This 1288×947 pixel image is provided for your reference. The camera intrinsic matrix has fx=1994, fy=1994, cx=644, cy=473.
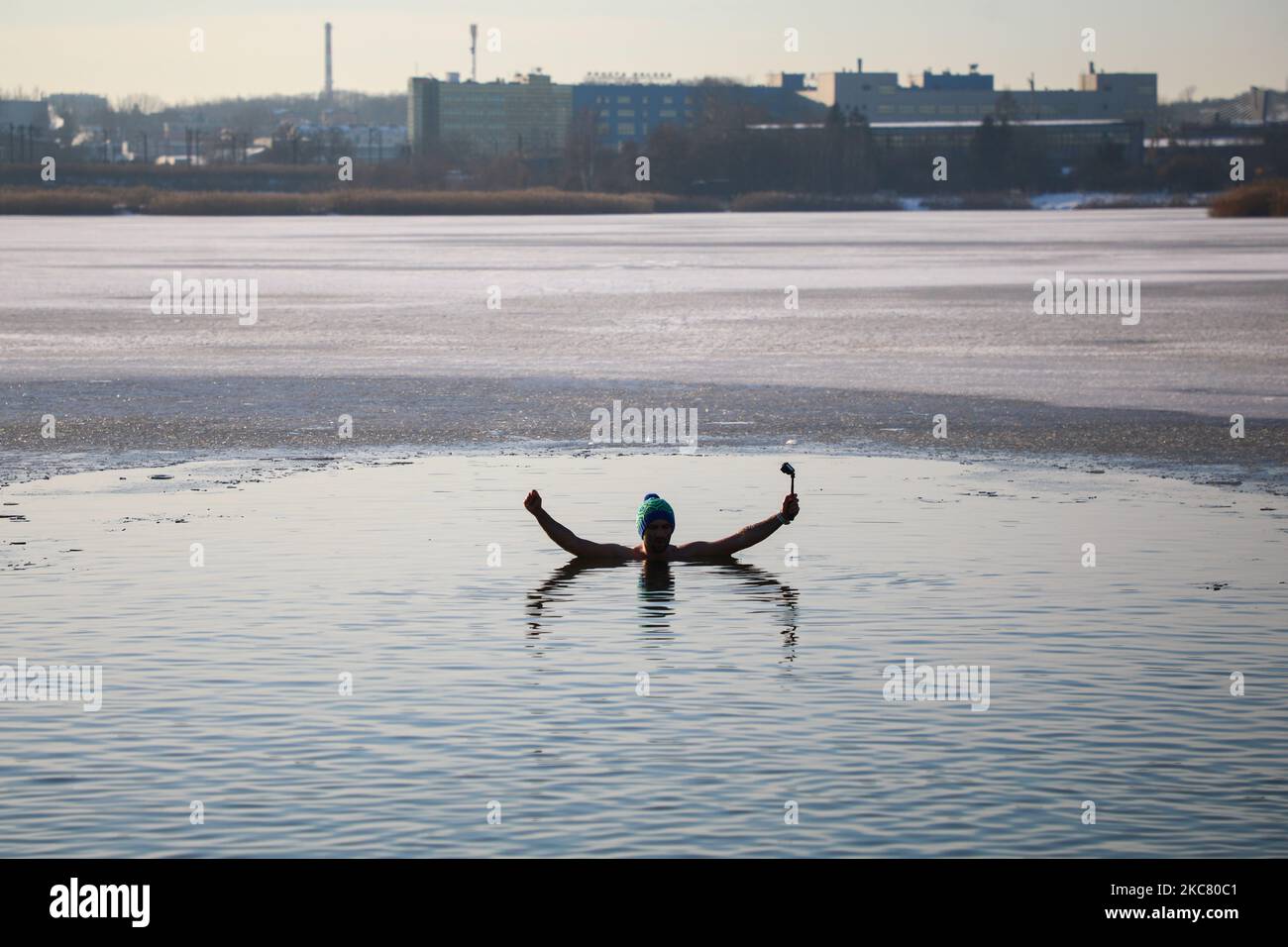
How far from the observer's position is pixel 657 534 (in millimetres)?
13695

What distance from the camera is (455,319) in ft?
117

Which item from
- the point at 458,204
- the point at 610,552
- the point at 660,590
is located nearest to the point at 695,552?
the point at 610,552

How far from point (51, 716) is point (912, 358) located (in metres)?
19.7

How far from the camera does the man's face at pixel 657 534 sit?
1368 centimetres

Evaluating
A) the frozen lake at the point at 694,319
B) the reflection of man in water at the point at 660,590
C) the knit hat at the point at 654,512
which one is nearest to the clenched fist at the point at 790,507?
the reflection of man in water at the point at 660,590

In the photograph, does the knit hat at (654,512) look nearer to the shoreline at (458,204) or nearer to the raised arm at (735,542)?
the raised arm at (735,542)

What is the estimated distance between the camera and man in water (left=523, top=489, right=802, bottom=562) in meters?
13.7

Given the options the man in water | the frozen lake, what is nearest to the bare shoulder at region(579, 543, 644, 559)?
the man in water

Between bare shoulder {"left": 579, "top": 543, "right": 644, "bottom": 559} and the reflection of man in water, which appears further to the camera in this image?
Answer: bare shoulder {"left": 579, "top": 543, "right": 644, "bottom": 559}

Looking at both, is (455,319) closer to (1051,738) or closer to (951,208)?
(1051,738)

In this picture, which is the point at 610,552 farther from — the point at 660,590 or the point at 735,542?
the point at 660,590

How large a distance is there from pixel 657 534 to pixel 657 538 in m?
0.05

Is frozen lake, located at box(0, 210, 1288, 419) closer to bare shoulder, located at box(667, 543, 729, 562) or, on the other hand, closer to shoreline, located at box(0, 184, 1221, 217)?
bare shoulder, located at box(667, 543, 729, 562)

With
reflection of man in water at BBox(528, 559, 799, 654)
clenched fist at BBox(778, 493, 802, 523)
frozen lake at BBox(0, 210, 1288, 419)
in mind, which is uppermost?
frozen lake at BBox(0, 210, 1288, 419)
